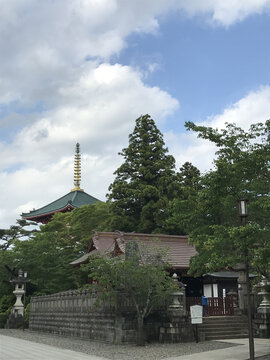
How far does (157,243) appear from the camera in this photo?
31.3 metres

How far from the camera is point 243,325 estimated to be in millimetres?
22984

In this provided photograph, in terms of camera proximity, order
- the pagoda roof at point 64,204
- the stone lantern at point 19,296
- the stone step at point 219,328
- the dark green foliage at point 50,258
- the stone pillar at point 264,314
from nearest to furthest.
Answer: the stone pillar at point 264,314
the stone step at point 219,328
the dark green foliage at point 50,258
the stone lantern at point 19,296
the pagoda roof at point 64,204

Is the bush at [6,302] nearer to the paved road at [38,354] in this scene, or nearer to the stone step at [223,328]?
the paved road at [38,354]

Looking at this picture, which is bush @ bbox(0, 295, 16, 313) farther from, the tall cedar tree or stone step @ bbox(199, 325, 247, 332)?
stone step @ bbox(199, 325, 247, 332)

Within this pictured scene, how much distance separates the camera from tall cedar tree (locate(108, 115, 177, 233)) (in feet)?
128

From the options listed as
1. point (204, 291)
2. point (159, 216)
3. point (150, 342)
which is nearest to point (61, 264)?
point (159, 216)

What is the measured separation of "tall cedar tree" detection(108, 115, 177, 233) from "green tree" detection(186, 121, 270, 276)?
2136 cm

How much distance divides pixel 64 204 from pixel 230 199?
4916 cm

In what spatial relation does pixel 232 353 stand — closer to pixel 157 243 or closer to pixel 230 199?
pixel 230 199

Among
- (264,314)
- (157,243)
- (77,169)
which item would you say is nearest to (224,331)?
(264,314)

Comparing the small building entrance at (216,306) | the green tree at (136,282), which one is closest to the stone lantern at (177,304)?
the green tree at (136,282)

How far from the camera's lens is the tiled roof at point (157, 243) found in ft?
97.5

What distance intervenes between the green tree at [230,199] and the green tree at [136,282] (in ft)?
11.3

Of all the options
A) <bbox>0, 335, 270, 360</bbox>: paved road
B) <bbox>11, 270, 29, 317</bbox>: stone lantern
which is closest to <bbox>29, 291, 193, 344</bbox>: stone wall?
<bbox>0, 335, 270, 360</bbox>: paved road
